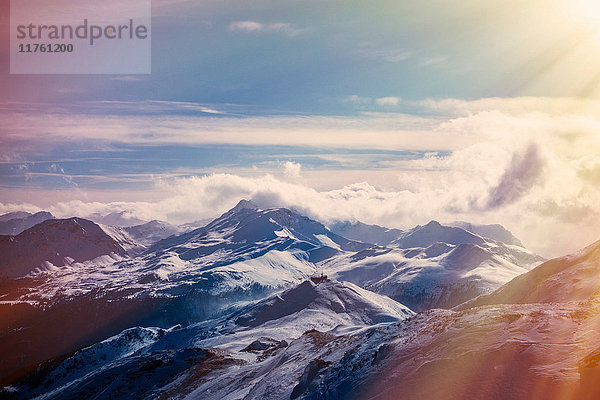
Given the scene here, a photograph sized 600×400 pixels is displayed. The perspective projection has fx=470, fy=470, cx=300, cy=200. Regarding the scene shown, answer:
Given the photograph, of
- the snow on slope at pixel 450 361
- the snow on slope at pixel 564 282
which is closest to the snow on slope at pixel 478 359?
the snow on slope at pixel 450 361

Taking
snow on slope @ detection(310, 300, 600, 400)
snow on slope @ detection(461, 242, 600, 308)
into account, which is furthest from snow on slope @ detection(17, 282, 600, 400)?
snow on slope @ detection(461, 242, 600, 308)

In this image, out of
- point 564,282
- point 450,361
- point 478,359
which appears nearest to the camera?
point 478,359

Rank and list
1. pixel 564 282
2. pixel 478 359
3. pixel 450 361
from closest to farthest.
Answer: pixel 478 359 < pixel 450 361 < pixel 564 282

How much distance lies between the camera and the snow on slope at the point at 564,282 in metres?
134

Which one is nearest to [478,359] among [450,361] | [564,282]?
[450,361]

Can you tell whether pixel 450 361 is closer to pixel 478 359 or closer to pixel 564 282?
pixel 478 359

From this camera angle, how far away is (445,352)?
4578 cm

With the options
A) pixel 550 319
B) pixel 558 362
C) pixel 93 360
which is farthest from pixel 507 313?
pixel 93 360

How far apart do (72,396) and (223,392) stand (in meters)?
62.8

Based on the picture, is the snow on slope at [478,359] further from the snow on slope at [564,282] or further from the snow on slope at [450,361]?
the snow on slope at [564,282]

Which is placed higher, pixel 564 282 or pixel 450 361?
pixel 450 361

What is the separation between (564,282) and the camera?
151 metres

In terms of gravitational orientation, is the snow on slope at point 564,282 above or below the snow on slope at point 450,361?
below

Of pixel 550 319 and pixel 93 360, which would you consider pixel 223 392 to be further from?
pixel 93 360
